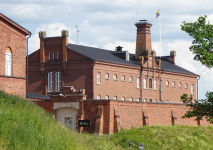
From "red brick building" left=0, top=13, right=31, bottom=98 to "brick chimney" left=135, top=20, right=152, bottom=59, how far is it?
102ft

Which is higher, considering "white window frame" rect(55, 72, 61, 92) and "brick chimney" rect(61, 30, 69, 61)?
"brick chimney" rect(61, 30, 69, 61)

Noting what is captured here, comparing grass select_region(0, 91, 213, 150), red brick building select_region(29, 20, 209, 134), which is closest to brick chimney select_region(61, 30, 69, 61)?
red brick building select_region(29, 20, 209, 134)

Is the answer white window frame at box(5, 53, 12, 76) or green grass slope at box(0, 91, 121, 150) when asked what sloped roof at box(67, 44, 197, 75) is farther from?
green grass slope at box(0, 91, 121, 150)

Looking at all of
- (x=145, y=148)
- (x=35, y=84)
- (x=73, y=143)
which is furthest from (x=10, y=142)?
(x=35, y=84)

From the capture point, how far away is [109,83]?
2109 inches

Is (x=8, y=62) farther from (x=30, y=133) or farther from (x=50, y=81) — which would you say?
(x=30, y=133)

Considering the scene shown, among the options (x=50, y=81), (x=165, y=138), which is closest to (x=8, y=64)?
(x=165, y=138)

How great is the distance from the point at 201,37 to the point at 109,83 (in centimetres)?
2931

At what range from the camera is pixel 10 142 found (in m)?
16.3

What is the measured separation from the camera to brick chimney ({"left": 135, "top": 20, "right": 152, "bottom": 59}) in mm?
66250

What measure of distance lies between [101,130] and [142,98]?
25343 mm

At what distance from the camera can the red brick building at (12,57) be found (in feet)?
115

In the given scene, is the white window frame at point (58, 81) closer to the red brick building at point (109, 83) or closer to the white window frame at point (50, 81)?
the red brick building at point (109, 83)

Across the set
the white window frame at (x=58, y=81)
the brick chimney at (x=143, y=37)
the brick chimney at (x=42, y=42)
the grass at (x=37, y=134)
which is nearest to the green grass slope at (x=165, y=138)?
the grass at (x=37, y=134)
